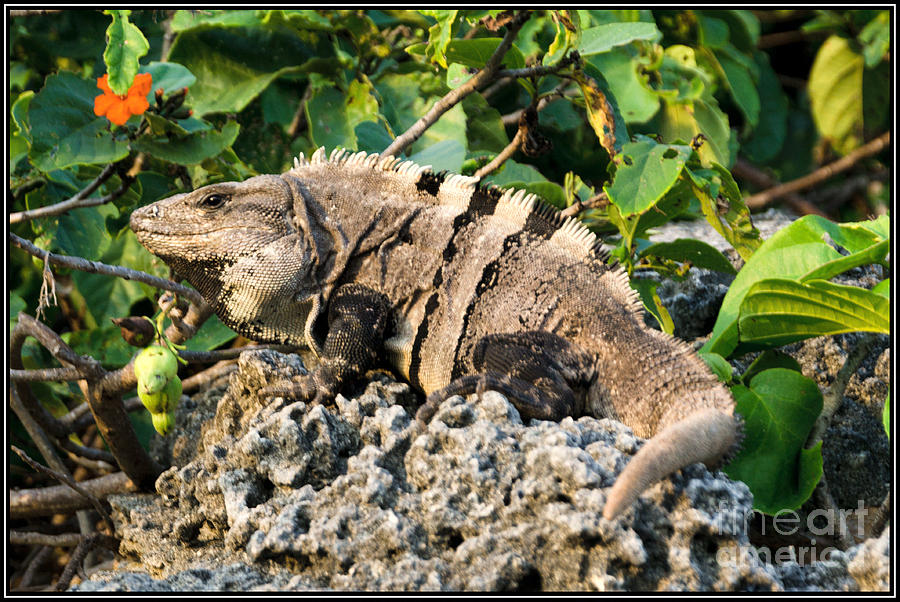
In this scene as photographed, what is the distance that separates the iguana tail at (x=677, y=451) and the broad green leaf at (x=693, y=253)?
0.87 metres

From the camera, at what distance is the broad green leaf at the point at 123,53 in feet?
10.3

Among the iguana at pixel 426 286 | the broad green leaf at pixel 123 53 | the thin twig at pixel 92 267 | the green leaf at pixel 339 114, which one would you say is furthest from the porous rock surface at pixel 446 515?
the green leaf at pixel 339 114

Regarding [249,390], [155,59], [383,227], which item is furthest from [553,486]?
[155,59]

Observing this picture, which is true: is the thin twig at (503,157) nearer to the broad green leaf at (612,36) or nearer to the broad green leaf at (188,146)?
the broad green leaf at (612,36)

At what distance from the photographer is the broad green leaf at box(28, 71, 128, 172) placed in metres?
3.37

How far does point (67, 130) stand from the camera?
3.44 metres

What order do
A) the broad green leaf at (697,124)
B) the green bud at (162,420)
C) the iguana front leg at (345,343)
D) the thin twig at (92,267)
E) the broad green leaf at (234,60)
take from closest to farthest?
the green bud at (162,420), the iguana front leg at (345,343), the thin twig at (92,267), the broad green leaf at (234,60), the broad green leaf at (697,124)

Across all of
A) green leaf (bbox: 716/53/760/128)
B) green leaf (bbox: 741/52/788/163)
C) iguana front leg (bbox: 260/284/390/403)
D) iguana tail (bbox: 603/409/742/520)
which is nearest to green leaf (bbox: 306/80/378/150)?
iguana front leg (bbox: 260/284/390/403)

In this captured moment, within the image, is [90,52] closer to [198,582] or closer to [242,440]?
[242,440]

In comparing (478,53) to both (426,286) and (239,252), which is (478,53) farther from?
(239,252)

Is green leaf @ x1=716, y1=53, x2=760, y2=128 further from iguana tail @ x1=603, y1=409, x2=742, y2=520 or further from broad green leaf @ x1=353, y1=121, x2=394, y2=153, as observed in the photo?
iguana tail @ x1=603, y1=409, x2=742, y2=520

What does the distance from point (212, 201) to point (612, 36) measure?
158cm

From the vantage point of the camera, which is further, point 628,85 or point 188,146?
point 628,85

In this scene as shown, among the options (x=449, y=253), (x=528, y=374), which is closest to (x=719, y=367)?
(x=528, y=374)
